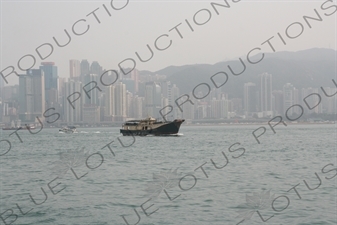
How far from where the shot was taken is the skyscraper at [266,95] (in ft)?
320

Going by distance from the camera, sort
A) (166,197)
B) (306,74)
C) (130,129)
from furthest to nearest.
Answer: (306,74) < (130,129) < (166,197)

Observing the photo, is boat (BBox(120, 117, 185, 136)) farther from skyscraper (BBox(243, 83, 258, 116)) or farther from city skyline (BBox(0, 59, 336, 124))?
skyscraper (BBox(243, 83, 258, 116))

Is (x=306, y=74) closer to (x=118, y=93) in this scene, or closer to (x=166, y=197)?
(x=118, y=93)

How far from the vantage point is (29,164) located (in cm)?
1948

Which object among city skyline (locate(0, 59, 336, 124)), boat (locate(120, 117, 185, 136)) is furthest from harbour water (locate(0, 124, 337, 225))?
city skyline (locate(0, 59, 336, 124))

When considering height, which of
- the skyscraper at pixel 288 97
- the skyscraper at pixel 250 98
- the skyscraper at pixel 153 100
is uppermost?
the skyscraper at pixel 153 100

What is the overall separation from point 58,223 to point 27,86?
3007 inches

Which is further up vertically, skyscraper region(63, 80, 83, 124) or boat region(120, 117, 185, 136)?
skyscraper region(63, 80, 83, 124)

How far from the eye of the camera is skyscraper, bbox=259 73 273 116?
97.7 metres

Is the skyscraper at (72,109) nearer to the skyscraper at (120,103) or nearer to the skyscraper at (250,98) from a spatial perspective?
the skyscraper at (120,103)

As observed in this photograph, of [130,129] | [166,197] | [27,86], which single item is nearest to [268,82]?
[27,86]

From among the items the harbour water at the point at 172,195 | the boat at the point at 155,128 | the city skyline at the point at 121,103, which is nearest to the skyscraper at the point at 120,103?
the city skyline at the point at 121,103

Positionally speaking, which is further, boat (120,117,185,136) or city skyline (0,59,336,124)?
city skyline (0,59,336,124)

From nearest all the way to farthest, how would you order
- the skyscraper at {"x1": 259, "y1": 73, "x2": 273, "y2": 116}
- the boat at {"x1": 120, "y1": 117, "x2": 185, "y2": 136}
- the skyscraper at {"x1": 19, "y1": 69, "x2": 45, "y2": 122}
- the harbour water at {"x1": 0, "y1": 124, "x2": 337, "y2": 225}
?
1. the harbour water at {"x1": 0, "y1": 124, "x2": 337, "y2": 225}
2. the boat at {"x1": 120, "y1": 117, "x2": 185, "y2": 136}
3. the skyscraper at {"x1": 19, "y1": 69, "x2": 45, "y2": 122}
4. the skyscraper at {"x1": 259, "y1": 73, "x2": 273, "y2": 116}
